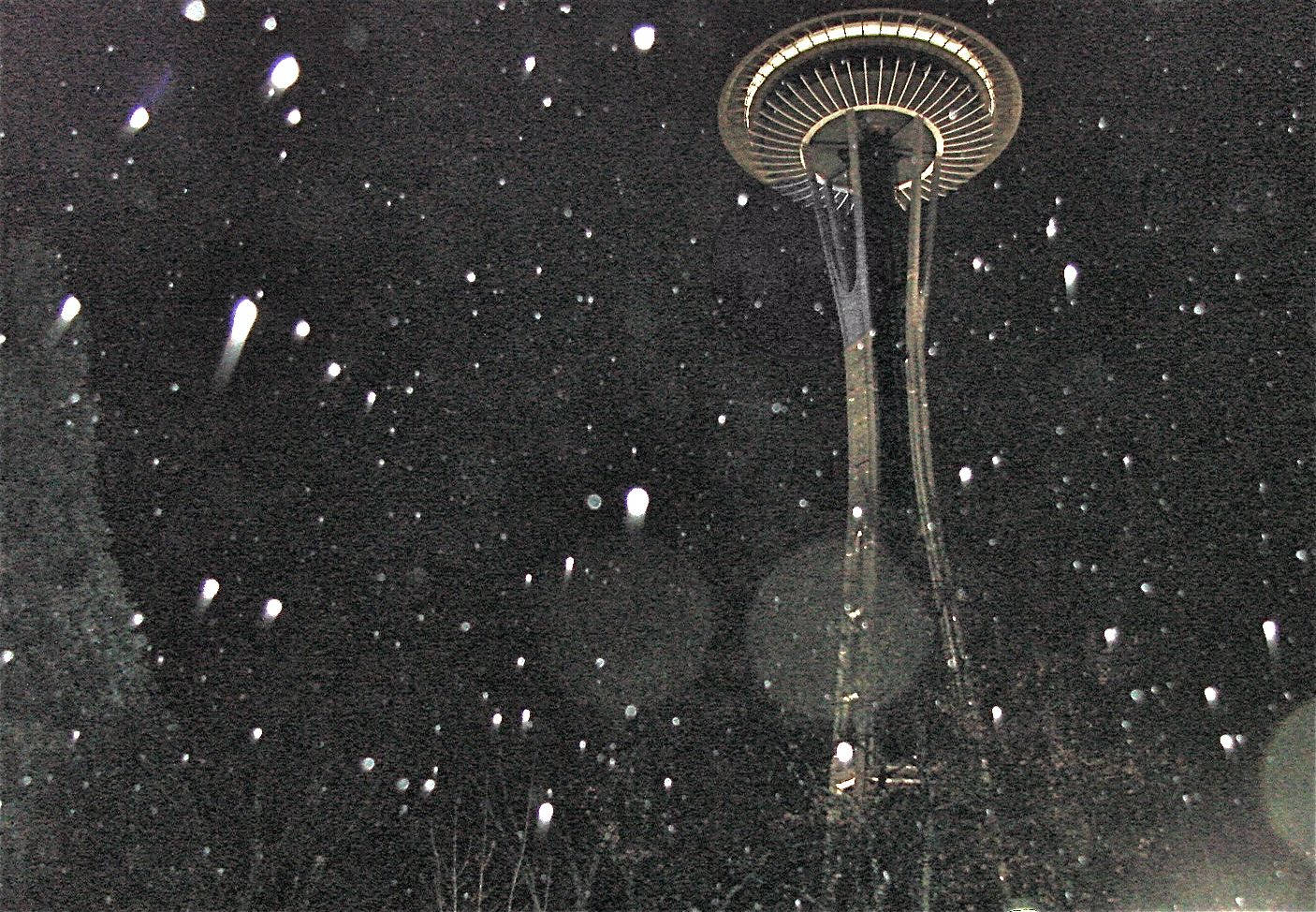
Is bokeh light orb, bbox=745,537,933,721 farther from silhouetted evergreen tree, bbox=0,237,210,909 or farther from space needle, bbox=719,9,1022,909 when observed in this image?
silhouetted evergreen tree, bbox=0,237,210,909

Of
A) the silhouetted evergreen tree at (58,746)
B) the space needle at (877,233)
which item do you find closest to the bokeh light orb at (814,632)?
the space needle at (877,233)

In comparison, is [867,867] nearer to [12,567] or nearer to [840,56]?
[840,56]

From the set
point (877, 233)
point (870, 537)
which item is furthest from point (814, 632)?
point (877, 233)

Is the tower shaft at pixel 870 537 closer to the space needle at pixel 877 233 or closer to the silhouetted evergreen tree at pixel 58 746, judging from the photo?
the space needle at pixel 877 233

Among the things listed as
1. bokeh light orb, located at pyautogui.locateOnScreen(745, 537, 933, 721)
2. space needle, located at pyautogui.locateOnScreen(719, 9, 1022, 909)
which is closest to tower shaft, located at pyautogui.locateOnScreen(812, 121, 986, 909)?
space needle, located at pyautogui.locateOnScreen(719, 9, 1022, 909)

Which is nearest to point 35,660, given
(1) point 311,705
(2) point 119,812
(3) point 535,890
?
(2) point 119,812
